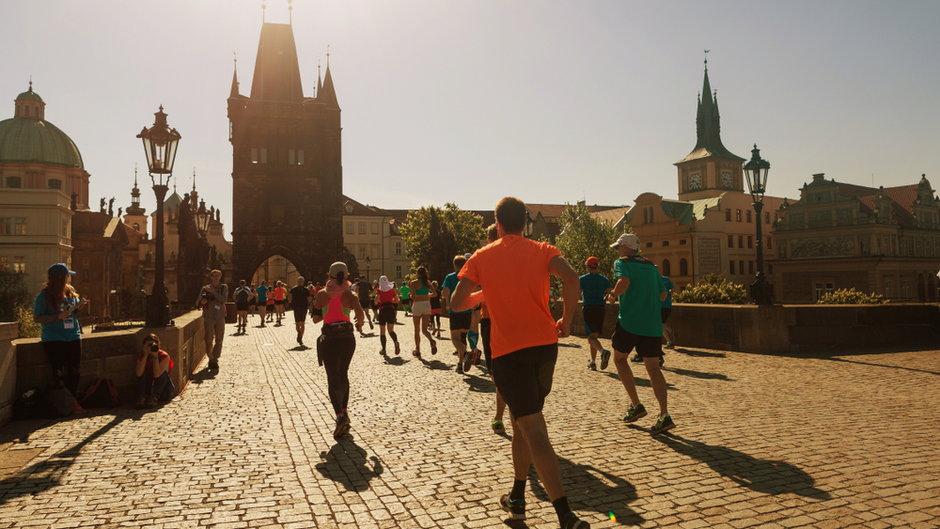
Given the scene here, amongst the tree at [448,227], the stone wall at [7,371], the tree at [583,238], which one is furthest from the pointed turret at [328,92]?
the stone wall at [7,371]

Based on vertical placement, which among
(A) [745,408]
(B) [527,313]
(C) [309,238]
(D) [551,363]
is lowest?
(A) [745,408]

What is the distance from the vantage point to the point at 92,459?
5.59 meters

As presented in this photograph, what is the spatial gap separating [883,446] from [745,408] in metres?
1.96

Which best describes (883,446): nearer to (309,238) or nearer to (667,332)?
(667,332)

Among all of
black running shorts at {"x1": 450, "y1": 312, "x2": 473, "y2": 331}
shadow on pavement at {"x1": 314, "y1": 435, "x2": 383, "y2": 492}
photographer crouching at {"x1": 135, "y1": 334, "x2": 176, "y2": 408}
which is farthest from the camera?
black running shorts at {"x1": 450, "y1": 312, "x2": 473, "y2": 331}

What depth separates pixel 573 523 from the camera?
335cm

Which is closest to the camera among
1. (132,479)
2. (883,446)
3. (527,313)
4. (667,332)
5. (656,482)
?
(527,313)

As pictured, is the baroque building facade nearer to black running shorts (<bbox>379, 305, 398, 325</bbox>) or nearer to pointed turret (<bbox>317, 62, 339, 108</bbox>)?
pointed turret (<bbox>317, 62, 339, 108</bbox>)

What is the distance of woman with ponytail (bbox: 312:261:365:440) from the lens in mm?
6766

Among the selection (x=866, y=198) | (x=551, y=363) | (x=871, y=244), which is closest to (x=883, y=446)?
(x=551, y=363)

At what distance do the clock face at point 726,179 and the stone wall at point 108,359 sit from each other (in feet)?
313

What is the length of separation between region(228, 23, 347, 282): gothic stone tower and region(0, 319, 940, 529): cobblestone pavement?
50725 millimetres

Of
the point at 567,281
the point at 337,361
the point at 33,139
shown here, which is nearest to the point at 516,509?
the point at 567,281

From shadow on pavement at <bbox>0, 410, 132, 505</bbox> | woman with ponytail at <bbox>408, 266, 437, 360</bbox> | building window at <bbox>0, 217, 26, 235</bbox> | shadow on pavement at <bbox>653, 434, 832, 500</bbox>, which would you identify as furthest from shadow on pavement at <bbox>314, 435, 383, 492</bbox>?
building window at <bbox>0, 217, 26, 235</bbox>
